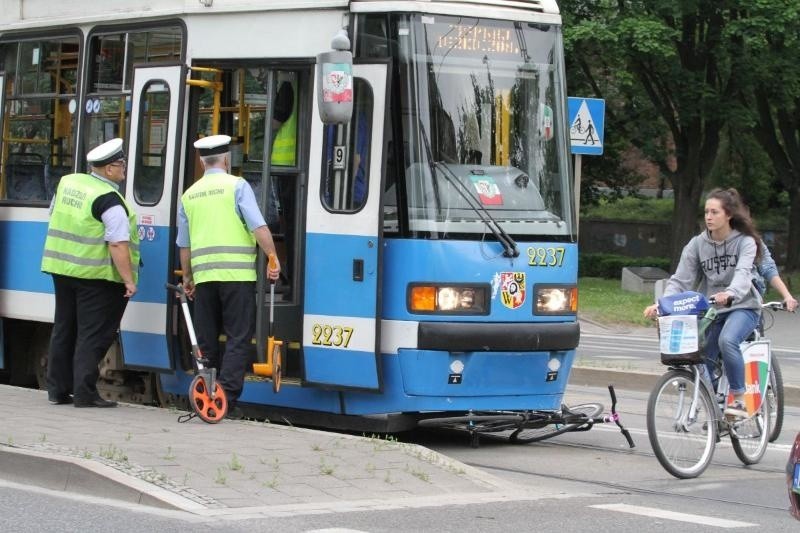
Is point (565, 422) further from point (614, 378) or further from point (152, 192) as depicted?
point (614, 378)

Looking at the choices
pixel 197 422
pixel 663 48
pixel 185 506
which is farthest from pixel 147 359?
pixel 663 48

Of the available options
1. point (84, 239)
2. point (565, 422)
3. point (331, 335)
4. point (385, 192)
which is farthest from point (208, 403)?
point (565, 422)

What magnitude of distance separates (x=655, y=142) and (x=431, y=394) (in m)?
31.3

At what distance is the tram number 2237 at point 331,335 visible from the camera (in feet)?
32.0

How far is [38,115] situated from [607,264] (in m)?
37.0

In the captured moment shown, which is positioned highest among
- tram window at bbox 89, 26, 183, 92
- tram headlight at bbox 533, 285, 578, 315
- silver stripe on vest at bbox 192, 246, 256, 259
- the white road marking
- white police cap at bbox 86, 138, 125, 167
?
tram window at bbox 89, 26, 183, 92

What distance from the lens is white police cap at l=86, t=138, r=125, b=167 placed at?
409 inches

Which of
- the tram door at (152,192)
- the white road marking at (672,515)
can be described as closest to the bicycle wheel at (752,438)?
the white road marking at (672,515)

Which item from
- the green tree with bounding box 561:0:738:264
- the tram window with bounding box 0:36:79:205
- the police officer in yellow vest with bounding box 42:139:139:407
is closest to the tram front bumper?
the police officer in yellow vest with bounding box 42:139:139:407

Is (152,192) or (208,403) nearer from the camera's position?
(208,403)

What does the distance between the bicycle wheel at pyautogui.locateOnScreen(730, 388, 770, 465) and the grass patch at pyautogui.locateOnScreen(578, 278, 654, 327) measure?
48.1ft

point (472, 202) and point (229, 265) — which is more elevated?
point (472, 202)

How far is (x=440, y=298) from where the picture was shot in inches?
376

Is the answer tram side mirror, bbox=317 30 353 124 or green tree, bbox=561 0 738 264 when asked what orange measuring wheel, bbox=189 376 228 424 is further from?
green tree, bbox=561 0 738 264
